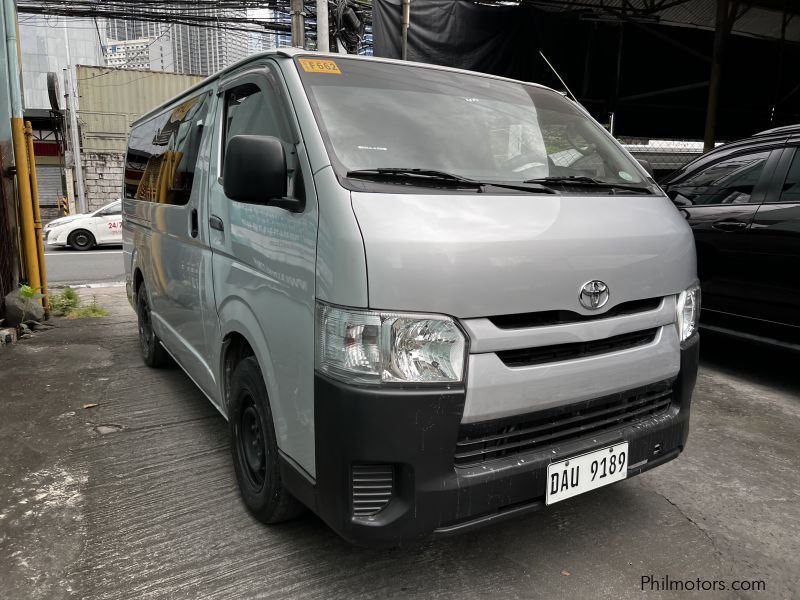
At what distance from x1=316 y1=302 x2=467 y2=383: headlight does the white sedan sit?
1466 centimetres

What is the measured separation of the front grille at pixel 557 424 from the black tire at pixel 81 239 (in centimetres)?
1550

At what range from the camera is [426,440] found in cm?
178

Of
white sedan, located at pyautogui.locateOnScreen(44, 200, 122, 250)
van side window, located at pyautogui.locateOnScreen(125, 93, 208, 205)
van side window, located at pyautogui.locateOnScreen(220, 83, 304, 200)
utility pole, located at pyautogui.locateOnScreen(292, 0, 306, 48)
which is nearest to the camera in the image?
van side window, located at pyautogui.locateOnScreen(220, 83, 304, 200)

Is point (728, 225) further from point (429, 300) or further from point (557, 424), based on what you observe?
point (429, 300)

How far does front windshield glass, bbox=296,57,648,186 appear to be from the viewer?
2.24 meters

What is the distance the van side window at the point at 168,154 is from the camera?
3.30 m

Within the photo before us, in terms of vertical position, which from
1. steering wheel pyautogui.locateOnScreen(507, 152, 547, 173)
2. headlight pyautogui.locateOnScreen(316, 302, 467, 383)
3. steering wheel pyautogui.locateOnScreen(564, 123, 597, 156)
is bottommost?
headlight pyautogui.locateOnScreen(316, 302, 467, 383)

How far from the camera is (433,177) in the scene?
6.91ft

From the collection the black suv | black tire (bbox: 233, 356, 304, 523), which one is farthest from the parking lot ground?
the black suv

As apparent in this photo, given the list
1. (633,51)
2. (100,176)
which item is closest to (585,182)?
(633,51)

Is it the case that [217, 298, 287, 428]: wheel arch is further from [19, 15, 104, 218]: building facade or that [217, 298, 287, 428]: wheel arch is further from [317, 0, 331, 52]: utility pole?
[19, 15, 104, 218]: building facade

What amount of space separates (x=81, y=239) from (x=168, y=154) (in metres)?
13.1

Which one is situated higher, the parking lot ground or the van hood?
the van hood

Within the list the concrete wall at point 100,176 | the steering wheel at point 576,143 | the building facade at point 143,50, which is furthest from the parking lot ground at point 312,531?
the concrete wall at point 100,176
